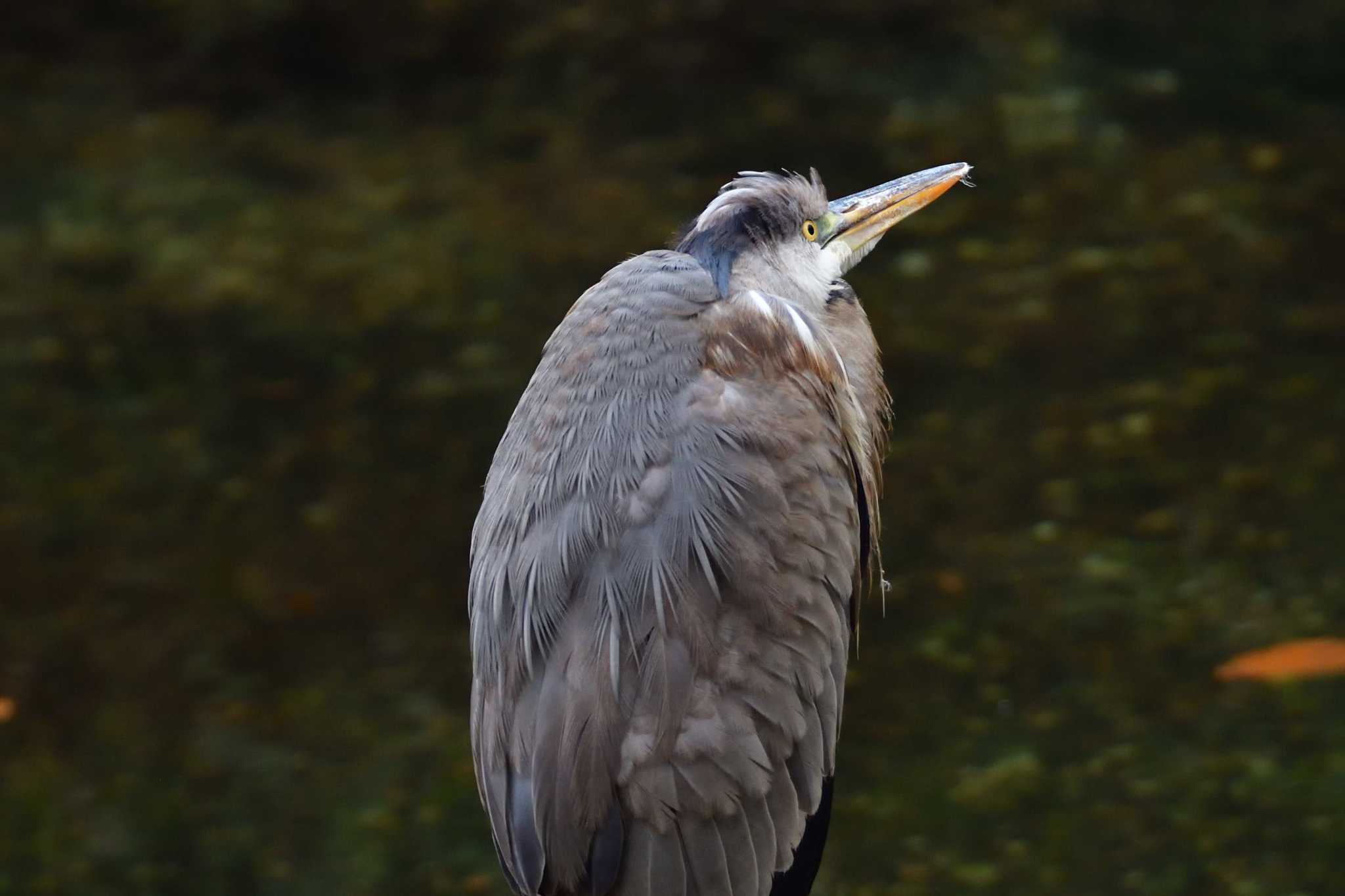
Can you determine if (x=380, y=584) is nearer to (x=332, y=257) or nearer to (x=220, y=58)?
(x=332, y=257)

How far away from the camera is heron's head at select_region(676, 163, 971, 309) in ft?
10.5

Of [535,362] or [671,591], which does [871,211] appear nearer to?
[671,591]

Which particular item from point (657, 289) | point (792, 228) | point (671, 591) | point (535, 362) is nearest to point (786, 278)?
point (792, 228)

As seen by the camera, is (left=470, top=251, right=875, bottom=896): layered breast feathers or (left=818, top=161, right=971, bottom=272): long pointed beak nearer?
(left=470, top=251, right=875, bottom=896): layered breast feathers

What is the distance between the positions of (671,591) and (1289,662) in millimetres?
1984

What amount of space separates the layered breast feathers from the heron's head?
0.10m

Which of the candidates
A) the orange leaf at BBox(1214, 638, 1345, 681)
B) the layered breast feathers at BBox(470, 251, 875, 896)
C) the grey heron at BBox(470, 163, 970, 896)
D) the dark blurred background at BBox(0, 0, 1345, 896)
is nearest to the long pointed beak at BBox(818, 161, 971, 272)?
the grey heron at BBox(470, 163, 970, 896)

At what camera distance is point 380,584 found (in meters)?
4.76

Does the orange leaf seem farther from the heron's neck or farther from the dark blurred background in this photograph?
the heron's neck

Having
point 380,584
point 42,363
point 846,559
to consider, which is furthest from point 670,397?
point 42,363

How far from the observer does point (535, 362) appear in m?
5.45

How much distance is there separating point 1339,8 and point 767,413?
4.77 m

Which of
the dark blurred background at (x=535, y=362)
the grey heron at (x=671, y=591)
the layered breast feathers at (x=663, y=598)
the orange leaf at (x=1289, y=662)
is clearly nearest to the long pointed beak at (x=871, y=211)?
the grey heron at (x=671, y=591)

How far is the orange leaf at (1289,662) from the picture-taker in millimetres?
4141
